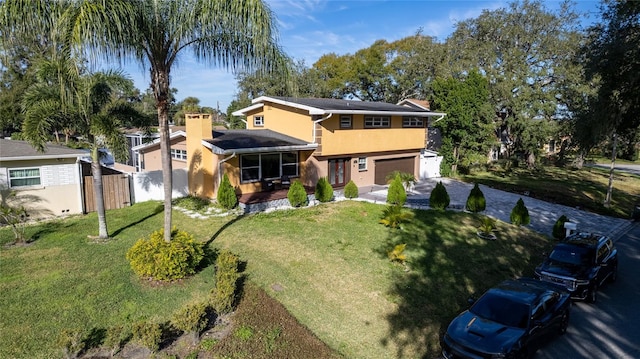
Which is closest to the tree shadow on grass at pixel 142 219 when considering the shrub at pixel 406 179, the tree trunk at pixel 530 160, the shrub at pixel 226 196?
the shrub at pixel 226 196

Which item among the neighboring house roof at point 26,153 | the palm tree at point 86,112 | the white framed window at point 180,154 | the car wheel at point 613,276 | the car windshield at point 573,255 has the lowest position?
the car wheel at point 613,276

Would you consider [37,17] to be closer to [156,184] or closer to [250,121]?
[156,184]

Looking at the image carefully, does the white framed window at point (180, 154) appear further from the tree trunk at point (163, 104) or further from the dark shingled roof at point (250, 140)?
the tree trunk at point (163, 104)

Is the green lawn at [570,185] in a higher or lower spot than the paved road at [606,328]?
higher

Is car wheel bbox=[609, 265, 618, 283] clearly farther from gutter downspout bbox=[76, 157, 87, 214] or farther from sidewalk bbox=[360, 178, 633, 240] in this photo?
gutter downspout bbox=[76, 157, 87, 214]

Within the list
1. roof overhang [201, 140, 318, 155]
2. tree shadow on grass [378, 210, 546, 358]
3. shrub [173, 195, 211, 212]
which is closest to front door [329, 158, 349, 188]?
roof overhang [201, 140, 318, 155]

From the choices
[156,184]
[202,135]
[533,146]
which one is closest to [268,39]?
[202,135]

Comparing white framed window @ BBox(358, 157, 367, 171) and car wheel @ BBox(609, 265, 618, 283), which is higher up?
white framed window @ BBox(358, 157, 367, 171)
